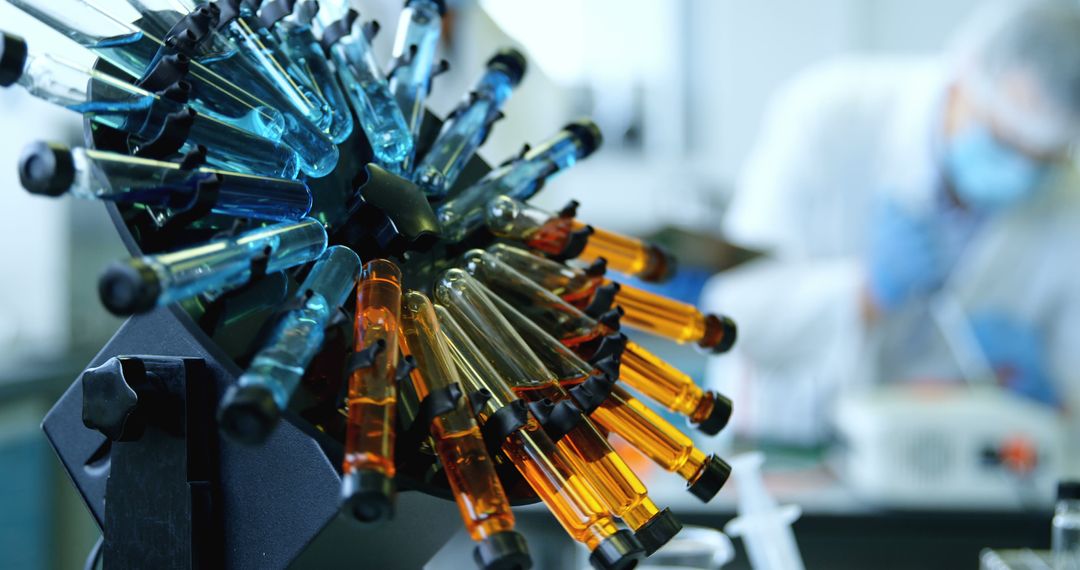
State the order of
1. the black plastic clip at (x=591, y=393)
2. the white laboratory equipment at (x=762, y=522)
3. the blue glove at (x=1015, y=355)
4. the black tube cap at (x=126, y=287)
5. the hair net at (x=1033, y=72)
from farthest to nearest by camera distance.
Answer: the blue glove at (x=1015, y=355) < the hair net at (x=1033, y=72) < the white laboratory equipment at (x=762, y=522) < the black plastic clip at (x=591, y=393) < the black tube cap at (x=126, y=287)

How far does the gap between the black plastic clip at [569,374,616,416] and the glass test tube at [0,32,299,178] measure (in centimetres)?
15

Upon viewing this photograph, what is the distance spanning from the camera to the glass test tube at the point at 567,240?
48cm

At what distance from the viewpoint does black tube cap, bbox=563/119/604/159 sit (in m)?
0.54

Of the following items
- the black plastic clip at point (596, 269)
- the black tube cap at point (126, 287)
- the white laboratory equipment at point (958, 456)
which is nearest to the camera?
the black tube cap at point (126, 287)

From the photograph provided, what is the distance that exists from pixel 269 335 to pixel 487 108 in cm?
20

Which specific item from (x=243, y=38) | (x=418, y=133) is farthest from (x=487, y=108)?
(x=243, y=38)

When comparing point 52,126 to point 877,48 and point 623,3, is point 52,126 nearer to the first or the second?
point 623,3

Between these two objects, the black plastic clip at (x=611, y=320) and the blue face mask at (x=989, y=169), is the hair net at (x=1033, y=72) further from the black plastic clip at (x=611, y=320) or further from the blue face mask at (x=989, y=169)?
the black plastic clip at (x=611, y=320)

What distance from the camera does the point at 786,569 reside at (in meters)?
0.65

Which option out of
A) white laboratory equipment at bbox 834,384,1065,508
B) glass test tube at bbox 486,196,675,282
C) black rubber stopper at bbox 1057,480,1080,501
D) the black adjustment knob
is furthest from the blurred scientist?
the black adjustment knob

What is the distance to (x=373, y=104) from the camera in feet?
1.50

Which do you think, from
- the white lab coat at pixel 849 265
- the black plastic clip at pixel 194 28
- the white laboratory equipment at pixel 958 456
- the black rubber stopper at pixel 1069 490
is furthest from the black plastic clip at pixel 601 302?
the white lab coat at pixel 849 265

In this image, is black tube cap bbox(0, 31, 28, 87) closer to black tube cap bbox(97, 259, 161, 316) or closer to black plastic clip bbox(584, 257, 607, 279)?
black tube cap bbox(97, 259, 161, 316)

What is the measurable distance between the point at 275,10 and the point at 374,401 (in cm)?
17
